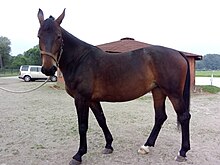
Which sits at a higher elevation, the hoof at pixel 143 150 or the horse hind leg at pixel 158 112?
the horse hind leg at pixel 158 112

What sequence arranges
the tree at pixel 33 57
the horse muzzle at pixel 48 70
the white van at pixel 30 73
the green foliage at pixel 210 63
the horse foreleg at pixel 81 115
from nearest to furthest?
the horse muzzle at pixel 48 70 < the horse foreleg at pixel 81 115 < the white van at pixel 30 73 < the tree at pixel 33 57 < the green foliage at pixel 210 63

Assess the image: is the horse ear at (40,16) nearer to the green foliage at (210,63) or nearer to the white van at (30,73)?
the white van at (30,73)

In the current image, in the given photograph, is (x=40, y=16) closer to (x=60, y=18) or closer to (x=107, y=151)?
(x=60, y=18)

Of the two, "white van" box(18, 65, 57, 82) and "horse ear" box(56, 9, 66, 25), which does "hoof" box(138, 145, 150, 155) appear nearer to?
"horse ear" box(56, 9, 66, 25)

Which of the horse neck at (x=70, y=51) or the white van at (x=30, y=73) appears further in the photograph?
the white van at (x=30, y=73)

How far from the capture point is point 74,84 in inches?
139

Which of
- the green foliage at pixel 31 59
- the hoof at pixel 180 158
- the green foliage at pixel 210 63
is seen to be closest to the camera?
the hoof at pixel 180 158

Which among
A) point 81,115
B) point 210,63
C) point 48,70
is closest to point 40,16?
point 48,70

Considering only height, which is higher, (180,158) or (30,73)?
(30,73)

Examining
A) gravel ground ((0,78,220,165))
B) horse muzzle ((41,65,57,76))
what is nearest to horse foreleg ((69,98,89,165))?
gravel ground ((0,78,220,165))

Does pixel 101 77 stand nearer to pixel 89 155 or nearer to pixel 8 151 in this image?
pixel 89 155

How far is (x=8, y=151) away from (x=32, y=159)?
58 centimetres

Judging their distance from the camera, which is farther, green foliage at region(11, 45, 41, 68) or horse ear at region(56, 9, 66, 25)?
green foliage at region(11, 45, 41, 68)

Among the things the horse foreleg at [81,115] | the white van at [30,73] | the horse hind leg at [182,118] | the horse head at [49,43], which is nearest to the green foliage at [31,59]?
the white van at [30,73]
